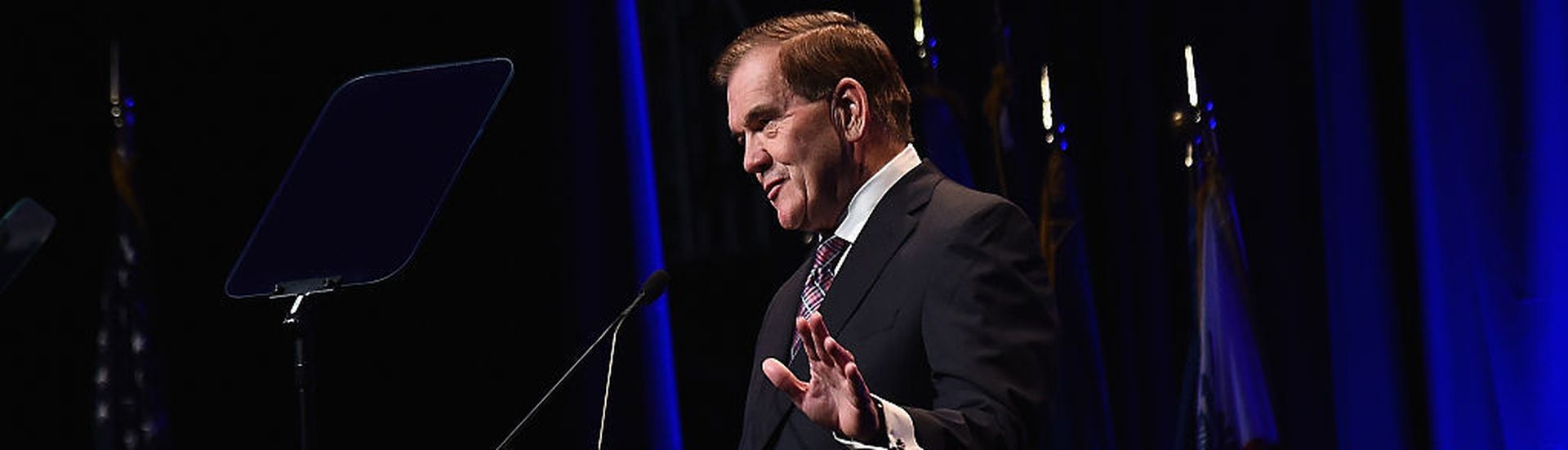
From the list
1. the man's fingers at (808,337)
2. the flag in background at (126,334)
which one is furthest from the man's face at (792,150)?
the flag in background at (126,334)

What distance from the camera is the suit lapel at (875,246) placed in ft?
6.02

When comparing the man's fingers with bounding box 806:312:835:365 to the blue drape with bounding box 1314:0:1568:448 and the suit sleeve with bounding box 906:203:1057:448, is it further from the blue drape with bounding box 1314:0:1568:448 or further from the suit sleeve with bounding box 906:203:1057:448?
the blue drape with bounding box 1314:0:1568:448

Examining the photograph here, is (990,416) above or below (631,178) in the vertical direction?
below

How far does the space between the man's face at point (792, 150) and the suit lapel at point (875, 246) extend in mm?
69

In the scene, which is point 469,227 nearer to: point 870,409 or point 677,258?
point 677,258

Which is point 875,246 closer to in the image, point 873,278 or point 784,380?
point 873,278

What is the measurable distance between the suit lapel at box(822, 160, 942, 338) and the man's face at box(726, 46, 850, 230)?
0.23 feet

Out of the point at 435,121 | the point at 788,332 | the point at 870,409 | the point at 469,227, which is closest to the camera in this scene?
the point at 870,409

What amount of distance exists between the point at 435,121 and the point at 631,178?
6.03ft

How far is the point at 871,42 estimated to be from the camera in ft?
6.59

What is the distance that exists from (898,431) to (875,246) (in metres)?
0.33

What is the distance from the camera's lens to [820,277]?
6.48 ft

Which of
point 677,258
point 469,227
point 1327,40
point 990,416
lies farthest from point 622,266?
point 990,416

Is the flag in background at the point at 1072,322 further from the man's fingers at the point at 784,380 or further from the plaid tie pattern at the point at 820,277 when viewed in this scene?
the man's fingers at the point at 784,380
